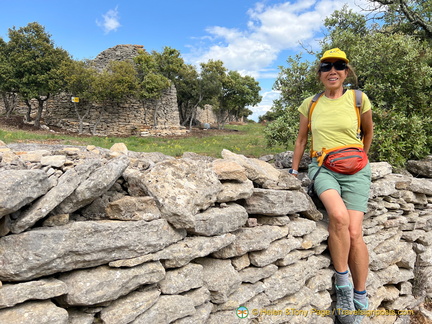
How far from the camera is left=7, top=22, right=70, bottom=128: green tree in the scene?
20984mm

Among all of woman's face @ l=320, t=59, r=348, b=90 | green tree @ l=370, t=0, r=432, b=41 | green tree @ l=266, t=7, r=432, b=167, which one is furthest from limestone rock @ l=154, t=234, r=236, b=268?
green tree @ l=370, t=0, r=432, b=41

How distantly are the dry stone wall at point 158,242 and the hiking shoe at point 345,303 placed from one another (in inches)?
6.7

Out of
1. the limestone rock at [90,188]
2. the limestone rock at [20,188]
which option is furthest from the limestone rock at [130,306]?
the limestone rock at [20,188]

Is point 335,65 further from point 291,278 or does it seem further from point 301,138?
point 291,278

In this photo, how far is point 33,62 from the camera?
68.8 feet

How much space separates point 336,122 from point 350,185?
36.7 inches

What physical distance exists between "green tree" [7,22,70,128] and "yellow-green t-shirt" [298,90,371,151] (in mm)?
22494

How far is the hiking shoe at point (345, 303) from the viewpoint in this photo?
429 centimetres

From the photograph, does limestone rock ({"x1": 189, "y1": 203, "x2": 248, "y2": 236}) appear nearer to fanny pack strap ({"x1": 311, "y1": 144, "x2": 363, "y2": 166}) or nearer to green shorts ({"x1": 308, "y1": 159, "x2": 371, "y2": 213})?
green shorts ({"x1": 308, "y1": 159, "x2": 371, "y2": 213})

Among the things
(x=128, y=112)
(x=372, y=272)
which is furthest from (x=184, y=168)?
(x=128, y=112)

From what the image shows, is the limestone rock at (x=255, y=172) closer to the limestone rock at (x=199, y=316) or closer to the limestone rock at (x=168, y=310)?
the limestone rock at (x=199, y=316)

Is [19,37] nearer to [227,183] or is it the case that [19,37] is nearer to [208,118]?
[227,183]

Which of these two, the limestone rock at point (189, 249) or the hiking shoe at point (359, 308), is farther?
the hiking shoe at point (359, 308)

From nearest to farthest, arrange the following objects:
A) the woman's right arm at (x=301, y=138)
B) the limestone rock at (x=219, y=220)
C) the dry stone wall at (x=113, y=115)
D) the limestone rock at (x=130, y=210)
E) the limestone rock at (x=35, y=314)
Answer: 1. the limestone rock at (x=35, y=314)
2. the limestone rock at (x=130, y=210)
3. the limestone rock at (x=219, y=220)
4. the woman's right arm at (x=301, y=138)
5. the dry stone wall at (x=113, y=115)
